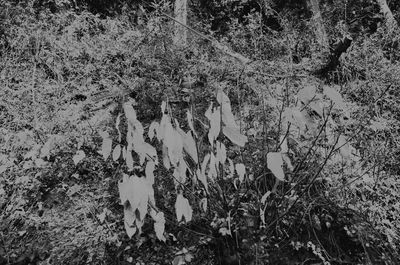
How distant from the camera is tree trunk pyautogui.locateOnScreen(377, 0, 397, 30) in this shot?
3396 millimetres

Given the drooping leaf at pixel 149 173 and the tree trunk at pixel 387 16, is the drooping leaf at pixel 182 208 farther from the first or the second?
the tree trunk at pixel 387 16

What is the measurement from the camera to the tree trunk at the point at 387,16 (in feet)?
11.1

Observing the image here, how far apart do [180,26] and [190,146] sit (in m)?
2.83

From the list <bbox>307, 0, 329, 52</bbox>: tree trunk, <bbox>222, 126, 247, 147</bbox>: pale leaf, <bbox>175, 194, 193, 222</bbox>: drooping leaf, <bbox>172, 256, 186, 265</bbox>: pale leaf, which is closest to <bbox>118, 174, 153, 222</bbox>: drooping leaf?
<bbox>175, 194, 193, 222</bbox>: drooping leaf

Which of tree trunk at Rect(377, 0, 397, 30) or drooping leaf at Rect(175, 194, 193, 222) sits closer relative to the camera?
drooping leaf at Rect(175, 194, 193, 222)

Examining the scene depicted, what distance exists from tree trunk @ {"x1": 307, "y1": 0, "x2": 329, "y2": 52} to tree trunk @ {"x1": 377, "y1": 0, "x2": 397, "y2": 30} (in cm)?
62

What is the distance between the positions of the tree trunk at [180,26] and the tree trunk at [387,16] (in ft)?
7.11

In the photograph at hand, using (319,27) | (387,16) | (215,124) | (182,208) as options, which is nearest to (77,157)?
(182,208)

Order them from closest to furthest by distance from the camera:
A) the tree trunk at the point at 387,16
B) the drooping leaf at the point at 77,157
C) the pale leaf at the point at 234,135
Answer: the pale leaf at the point at 234,135
the drooping leaf at the point at 77,157
the tree trunk at the point at 387,16

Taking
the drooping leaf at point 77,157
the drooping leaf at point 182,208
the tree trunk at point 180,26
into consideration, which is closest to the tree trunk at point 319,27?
the tree trunk at point 180,26

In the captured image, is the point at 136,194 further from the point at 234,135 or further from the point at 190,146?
the point at 234,135

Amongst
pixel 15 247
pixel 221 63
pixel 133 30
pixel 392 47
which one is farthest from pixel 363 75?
pixel 15 247

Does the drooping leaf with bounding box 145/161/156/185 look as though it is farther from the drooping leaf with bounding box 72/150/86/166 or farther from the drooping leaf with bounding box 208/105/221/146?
the drooping leaf with bounding box 72/150/86/166

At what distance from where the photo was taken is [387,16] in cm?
361
